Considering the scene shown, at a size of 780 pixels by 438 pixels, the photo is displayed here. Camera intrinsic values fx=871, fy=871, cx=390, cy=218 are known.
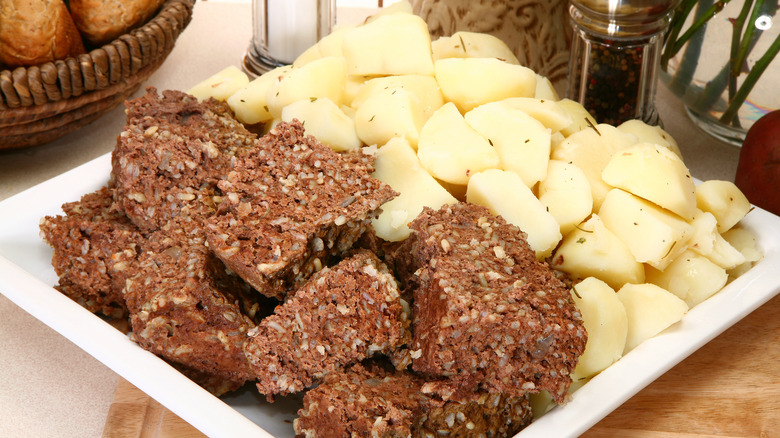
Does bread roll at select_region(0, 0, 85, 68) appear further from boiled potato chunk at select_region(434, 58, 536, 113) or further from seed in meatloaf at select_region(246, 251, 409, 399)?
seed in meatloaf at select_region(246, 251, 409, 399)

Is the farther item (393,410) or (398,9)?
(398,9)

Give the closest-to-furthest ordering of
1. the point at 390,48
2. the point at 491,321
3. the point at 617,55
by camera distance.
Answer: the point at 491,321
the point at 390,48
the point at 617,55

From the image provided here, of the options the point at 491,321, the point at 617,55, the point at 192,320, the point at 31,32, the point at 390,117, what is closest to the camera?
the point at 491,321

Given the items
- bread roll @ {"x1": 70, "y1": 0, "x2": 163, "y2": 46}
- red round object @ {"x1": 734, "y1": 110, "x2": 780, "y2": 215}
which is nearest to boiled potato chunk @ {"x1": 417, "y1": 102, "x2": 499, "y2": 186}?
red round object @ {"x1": 734, "y1": 110, "x2": 780, "y2": 215}

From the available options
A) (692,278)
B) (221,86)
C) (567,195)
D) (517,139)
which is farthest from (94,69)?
(692,278)

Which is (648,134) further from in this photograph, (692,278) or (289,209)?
(289,209)

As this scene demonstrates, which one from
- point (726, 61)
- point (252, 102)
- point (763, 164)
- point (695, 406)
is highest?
point (252, 102)

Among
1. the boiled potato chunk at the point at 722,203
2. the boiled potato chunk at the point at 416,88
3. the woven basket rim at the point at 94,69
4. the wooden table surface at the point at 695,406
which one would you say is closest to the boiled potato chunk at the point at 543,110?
the boiled potato chunk at the point at 416,88
